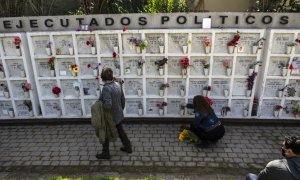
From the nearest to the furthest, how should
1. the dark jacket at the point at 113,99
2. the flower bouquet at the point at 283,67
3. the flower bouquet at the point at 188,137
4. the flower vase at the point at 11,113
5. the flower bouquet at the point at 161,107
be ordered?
the dark jacket at the point at 113,99 → the flower bouquet at the point at 188,137 → the flower bouquet at the point at 283,67 → the flower bouquet at the point at 161,107 → the flower vase at the point at 11,113

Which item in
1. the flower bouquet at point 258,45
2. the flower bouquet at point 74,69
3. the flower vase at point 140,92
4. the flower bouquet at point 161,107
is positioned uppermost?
the flower bouquet at point 258,45

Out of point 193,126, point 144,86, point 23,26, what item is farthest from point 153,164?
point 23,26

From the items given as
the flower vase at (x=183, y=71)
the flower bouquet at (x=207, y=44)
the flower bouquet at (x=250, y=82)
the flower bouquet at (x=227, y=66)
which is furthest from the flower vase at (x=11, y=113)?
the flower bouquet at (x=250, y=82)

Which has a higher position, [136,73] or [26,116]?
[136,73]

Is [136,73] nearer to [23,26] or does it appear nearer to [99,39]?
[99,39]

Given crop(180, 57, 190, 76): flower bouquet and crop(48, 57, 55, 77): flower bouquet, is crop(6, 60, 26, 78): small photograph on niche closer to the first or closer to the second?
crop(48, 57, 55, 77): flower bouquet

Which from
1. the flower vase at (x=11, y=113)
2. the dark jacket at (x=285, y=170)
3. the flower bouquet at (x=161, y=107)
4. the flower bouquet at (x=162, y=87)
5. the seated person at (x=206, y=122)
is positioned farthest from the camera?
the flower vase at (x=11, y=113)

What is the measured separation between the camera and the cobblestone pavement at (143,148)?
4848 mm

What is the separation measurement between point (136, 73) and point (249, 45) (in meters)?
2.22

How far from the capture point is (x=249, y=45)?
213 inches

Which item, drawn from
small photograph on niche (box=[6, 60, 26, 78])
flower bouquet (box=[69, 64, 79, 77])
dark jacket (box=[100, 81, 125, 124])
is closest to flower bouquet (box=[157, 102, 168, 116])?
dark jacket (box=[100, 81, 125, 124])

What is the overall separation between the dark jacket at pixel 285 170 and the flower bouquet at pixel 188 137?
7.19ft

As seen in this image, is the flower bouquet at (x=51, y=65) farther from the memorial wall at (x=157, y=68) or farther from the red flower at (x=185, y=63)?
the red flower at (x=185, y=63)

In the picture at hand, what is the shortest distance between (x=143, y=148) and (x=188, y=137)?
87 cm
